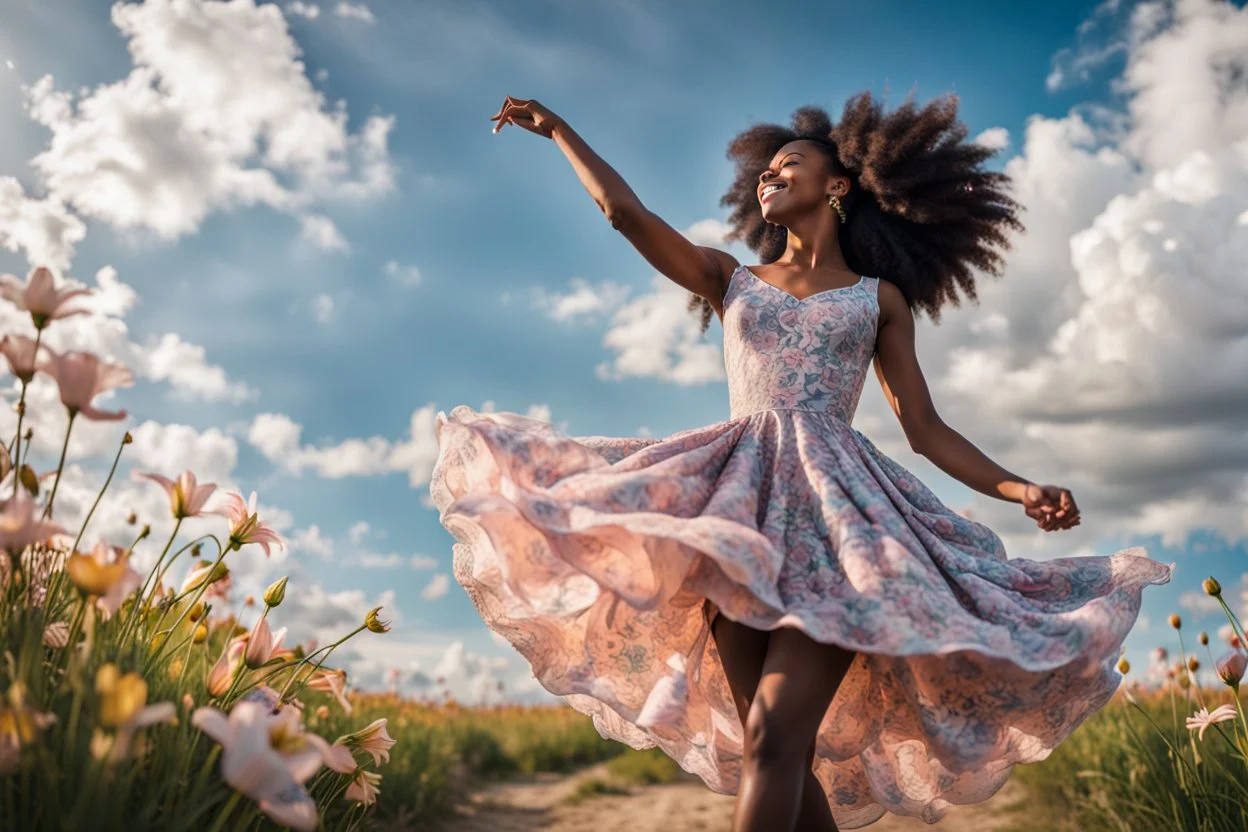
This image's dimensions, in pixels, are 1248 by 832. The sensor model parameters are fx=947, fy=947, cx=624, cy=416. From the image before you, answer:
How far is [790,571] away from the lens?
250 centimetres

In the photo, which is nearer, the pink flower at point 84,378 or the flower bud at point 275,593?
the pink flower at point 84,378

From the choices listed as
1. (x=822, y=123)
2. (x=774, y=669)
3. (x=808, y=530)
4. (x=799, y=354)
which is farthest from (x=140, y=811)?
(x=822, y=123)

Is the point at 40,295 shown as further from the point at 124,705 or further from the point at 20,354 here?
the point at 124,705

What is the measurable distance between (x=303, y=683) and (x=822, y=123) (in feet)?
10.6

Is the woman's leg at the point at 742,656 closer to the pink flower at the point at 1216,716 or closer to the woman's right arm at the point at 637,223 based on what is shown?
the woman's right arm at the point at 637,223

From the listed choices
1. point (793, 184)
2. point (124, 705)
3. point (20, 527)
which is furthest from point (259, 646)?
point (793, 184)

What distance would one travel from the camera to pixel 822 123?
432cm

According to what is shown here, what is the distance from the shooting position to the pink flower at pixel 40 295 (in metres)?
2.00

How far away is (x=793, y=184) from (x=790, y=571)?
181 centimetres

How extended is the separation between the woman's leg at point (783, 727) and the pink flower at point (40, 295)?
1797 millimetres

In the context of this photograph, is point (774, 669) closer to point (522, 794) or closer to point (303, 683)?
point (303, 683)

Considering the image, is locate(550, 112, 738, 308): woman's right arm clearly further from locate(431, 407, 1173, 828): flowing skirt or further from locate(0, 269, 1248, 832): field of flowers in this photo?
locate(0, 269, 1248, 832): field of flowers

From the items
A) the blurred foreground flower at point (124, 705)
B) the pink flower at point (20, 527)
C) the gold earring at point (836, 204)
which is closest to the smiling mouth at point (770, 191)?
the gold earring at point (836, 204)

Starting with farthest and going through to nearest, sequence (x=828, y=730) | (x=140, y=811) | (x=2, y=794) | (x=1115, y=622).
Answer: (x=828, y=730), (x=1115, y=622), (x=140, y=811), (x=2, y=794)
